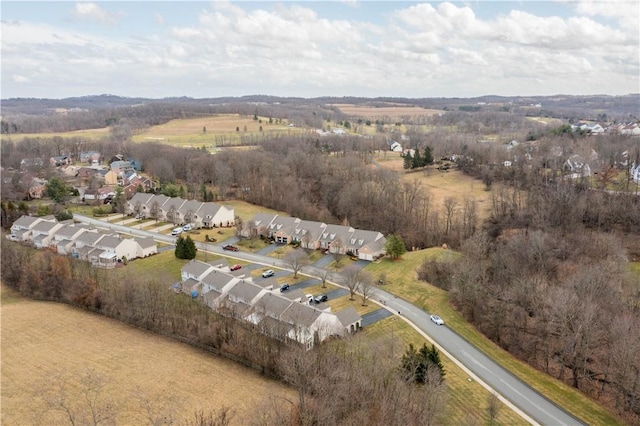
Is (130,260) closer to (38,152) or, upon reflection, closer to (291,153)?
(291,153)

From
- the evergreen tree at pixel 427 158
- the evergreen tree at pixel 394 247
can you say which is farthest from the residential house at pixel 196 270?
the evergreen tree at pixel 427 158

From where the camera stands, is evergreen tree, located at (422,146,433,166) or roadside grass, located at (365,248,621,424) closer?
→ roadside grass, located at (365,248,621,424)

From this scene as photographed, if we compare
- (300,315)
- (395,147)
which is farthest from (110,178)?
(395,147)

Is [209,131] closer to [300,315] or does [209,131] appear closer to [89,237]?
[89,237]

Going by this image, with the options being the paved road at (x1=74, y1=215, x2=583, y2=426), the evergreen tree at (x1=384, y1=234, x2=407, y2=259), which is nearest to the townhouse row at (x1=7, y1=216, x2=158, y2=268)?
the paved road at (x1=74, y1=215, x2=583, y2=426)

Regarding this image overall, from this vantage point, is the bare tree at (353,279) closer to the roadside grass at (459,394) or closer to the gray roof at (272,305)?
the roadside grass at (459,394)

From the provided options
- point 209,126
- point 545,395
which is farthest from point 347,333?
point 209,126

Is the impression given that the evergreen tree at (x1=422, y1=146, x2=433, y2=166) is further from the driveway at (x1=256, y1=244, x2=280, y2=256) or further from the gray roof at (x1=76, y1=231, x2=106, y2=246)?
the gray roof at (x1=76, y1=231, x2=106, y2=246)
